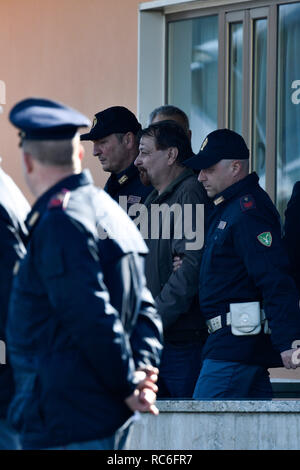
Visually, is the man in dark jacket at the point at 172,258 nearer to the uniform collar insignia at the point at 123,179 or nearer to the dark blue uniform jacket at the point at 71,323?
the uniform collar insignia at the point at 123,179

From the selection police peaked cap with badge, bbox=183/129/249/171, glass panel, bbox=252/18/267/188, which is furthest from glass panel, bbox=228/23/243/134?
police peaked cap with badge, bbox=183/129/249/171

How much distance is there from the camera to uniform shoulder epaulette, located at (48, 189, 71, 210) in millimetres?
3285

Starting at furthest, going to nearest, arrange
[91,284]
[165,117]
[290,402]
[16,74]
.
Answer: [16,74] < [165,117] < [290,402] < [91,284]

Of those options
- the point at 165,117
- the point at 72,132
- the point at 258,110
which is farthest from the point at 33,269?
the point at 258,110

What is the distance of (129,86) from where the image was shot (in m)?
8.17

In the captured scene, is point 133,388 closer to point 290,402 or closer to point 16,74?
point 290,402

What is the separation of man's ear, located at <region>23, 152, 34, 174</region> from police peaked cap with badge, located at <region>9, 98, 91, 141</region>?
0.05m

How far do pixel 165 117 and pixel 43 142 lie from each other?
11.3 feet

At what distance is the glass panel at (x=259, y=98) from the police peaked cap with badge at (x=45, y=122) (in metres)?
4.34

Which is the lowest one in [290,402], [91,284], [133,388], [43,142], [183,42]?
[290,402]

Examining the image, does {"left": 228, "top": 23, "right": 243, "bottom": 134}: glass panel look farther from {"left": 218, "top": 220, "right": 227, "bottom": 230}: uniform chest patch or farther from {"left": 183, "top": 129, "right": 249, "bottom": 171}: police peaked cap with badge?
{"left": 218, "top": 220, "right": 227, "bottom": 230}: uniform chest patch
